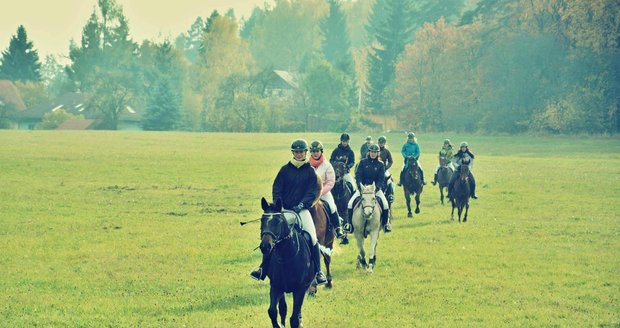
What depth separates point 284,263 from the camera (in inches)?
449

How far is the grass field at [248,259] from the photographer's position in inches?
530

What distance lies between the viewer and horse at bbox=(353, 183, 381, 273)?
55.7 feet

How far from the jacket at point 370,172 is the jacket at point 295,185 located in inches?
215

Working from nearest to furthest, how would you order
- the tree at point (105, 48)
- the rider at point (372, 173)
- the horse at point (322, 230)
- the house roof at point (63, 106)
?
the horse at point (322, 230) → the rider at point (372, 173) → the house roof at point (63, 106) → the tree at point (105, 48)

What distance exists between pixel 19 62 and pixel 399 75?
75.7m

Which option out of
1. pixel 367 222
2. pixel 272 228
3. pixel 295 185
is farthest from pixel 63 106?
pixel 272 228

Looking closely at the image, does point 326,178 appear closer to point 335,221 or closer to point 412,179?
point 335,221

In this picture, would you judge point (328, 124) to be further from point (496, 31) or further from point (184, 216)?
point (184, 216)

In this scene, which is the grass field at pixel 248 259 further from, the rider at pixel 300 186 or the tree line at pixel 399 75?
the tree line at pixel 399 75

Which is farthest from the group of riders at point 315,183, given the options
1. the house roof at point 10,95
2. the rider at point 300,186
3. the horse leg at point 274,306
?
the house roof at point 10,95

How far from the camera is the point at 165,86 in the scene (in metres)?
110

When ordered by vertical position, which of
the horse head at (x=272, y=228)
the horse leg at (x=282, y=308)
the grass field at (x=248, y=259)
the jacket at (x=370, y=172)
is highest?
the jacket at (x=370, y=172)

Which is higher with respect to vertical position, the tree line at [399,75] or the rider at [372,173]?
the tree line at [399,75]

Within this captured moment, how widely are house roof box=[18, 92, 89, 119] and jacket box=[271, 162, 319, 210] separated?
399ft
